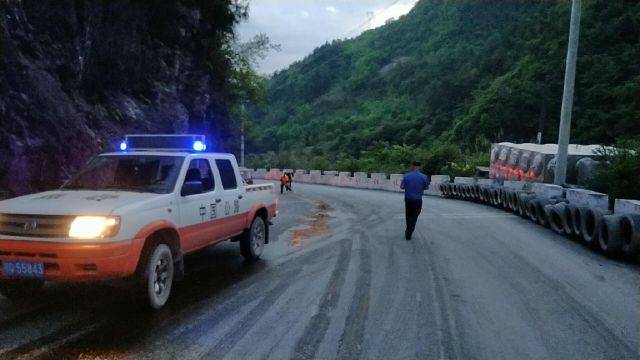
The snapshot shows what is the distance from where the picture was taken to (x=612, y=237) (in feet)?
31.1

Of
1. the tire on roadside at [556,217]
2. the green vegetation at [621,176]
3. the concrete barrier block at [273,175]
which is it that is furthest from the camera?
the concrete barrier block at [273,175]

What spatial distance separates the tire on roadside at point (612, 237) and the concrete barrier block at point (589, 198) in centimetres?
185

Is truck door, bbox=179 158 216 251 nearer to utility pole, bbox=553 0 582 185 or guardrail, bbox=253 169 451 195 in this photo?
utility pole, bbox=553 0 582 185

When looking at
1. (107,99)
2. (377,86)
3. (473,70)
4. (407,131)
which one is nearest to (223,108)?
(107,99)

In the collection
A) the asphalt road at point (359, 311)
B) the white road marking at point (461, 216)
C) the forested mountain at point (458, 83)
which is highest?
the forested mountain at point (458, 83)

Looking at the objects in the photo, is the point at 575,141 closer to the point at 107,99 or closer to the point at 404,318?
the point at 107,99

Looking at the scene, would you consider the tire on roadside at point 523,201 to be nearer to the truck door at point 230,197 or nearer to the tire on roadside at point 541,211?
the tire on roadside at point 541,211

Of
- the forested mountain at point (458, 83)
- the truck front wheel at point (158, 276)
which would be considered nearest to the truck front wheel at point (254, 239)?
the truck front wheel at point (158, 276)

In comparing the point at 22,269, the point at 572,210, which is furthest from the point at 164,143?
the point at 572,210

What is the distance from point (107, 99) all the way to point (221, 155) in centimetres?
1363

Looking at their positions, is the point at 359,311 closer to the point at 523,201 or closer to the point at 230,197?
the point at 230,197

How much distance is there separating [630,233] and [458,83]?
256ft

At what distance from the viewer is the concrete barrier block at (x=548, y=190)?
1489cm

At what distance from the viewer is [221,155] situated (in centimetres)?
811
